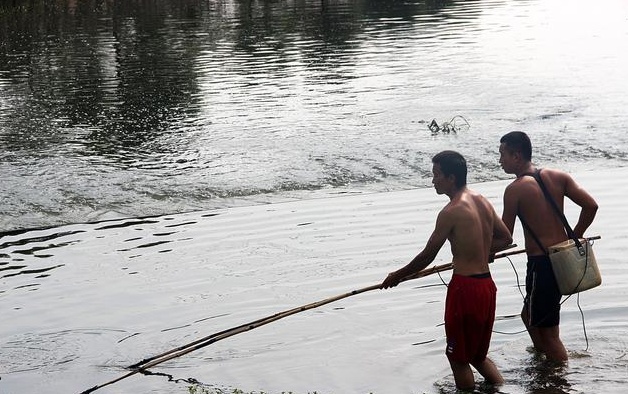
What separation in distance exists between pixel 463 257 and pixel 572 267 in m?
0.95

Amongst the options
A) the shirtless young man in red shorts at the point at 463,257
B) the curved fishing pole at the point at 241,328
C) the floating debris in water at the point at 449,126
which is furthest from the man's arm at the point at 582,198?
the floating debris in water at the point at 449,126

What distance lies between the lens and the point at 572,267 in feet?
25.3

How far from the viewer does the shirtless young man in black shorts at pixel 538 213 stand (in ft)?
25.4

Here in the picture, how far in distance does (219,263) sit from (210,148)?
5836mm

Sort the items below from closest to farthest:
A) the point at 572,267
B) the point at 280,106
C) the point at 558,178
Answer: the point at 572,267 → the point at 558,178 → the point at 280,106

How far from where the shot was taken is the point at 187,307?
1007 cm

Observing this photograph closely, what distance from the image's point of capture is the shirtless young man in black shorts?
25.4 ft

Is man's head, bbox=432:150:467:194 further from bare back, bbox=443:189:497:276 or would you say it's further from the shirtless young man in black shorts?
the shirtless young man in black shorts

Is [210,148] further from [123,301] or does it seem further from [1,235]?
[123,301]

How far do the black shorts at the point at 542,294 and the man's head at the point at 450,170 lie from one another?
100 centimetres

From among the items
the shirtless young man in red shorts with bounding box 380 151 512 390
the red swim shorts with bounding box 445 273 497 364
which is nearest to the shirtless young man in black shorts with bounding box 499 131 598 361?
the shirtless young man in red shorts with bounding box 380 151 512 390

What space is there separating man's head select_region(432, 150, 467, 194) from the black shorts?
1000 mm

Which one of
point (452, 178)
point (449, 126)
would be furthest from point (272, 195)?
point (452, 178)

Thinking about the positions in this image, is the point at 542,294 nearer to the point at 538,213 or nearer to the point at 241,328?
the point at 538,213
